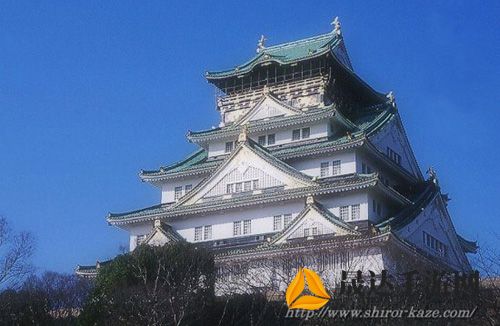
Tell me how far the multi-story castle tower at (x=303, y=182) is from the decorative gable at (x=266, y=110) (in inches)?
2.9

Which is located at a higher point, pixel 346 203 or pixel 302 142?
pixel 302 142

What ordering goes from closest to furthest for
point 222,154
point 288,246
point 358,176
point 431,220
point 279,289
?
point 279,289 → point 288,246 → point 358,176 → point 431,220 → point 222,154

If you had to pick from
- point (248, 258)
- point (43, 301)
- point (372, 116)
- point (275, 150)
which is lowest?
point (43, 301)

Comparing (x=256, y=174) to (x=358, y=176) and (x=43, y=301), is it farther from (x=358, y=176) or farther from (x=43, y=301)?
(x=43, y=301)

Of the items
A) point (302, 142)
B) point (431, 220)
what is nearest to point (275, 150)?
point (302, 142)

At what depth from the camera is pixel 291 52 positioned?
55.1 m

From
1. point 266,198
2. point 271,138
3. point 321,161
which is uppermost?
point 271,138

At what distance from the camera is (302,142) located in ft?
156

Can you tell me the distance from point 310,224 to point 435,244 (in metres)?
9.41

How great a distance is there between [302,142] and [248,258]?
9754 mm

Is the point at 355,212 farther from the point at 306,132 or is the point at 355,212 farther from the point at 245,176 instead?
the point at 306,132

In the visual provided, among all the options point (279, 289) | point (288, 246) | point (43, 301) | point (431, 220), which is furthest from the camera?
point (431, 220)

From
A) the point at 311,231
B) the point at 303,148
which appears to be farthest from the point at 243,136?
the point at 311,231

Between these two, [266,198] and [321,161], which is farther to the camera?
[321,161]
